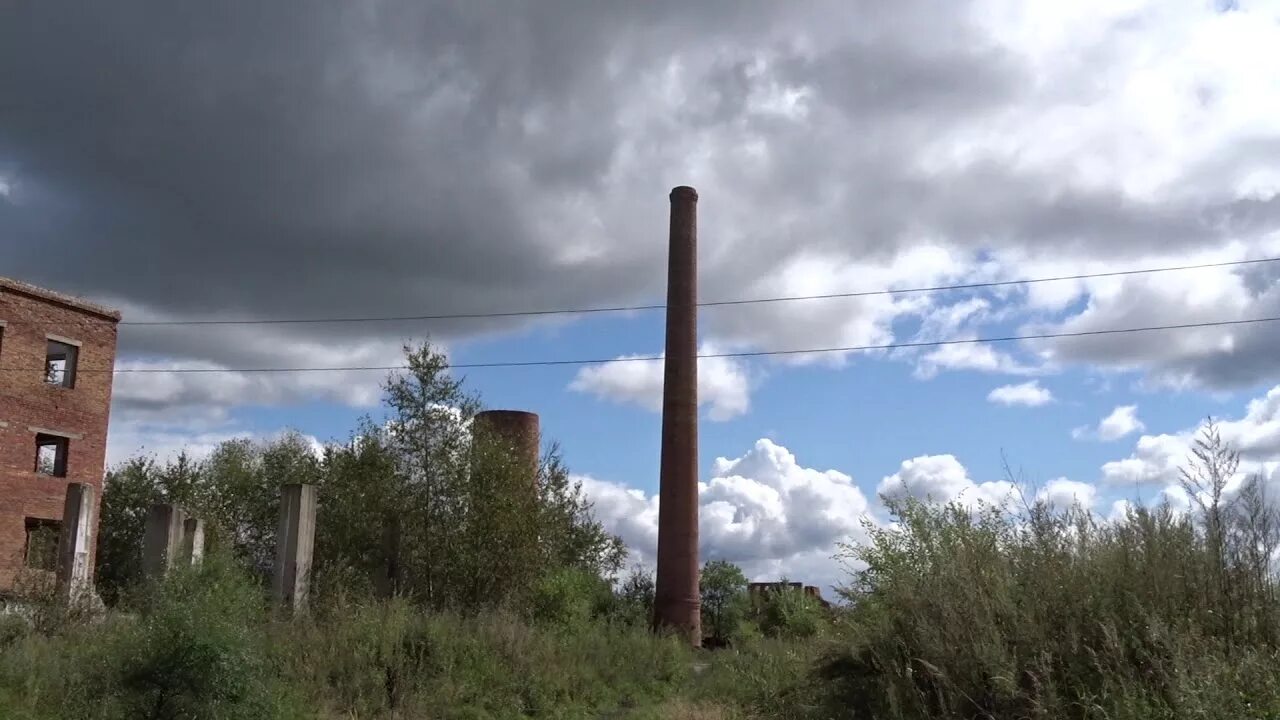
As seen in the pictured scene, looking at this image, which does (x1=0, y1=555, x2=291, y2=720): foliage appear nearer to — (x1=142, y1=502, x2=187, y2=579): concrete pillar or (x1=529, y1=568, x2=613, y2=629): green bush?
(x1=142, y1=502, x2=187, y2=579): concrete pillar

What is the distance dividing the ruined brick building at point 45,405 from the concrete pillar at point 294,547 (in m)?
12.6

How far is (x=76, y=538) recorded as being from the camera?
19000 millimetres

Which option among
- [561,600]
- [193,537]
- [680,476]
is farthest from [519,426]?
[193,537]

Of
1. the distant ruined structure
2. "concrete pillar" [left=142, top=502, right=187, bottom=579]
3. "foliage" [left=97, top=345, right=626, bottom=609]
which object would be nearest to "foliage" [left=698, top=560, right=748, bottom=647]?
the distant ruined structure

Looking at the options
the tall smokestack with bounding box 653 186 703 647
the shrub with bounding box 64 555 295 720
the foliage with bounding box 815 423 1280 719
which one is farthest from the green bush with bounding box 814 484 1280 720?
the tall smokestack with bounding box 653 186 703 647

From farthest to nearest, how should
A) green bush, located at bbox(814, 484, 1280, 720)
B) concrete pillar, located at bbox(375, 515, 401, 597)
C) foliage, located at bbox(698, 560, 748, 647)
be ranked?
foliage, located at bbox(698, 560, 748, 647)
concrete pillar, located at bbox(375, 515, 401, 597)
green bush, located at bbox(814, 484, 1280, 720)

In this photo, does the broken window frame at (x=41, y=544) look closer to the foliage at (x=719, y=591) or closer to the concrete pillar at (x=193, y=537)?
the concrete pillar at (x=193, y=537)

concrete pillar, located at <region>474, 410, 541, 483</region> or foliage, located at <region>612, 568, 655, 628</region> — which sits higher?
concrete pillar, located at <region>474, 410, 541, 483</region>

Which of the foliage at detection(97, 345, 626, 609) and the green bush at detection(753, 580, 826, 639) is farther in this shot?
the green bush at detection(753, 580, 826, 639)

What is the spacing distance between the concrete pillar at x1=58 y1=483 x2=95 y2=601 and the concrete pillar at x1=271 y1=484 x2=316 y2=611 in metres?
3.23

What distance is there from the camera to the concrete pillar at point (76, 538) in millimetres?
18703

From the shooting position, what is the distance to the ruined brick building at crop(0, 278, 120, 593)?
97.9 feet

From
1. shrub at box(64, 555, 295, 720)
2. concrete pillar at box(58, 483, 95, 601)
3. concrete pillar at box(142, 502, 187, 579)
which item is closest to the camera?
shrub at box(64, 555, 295, 720)

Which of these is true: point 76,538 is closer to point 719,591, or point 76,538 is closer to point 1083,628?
point 1083,628
